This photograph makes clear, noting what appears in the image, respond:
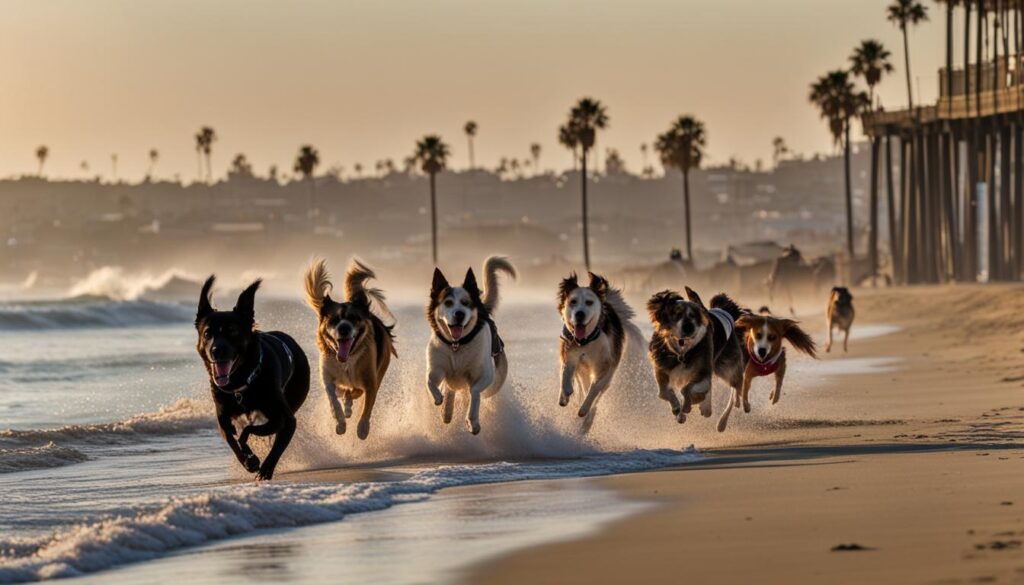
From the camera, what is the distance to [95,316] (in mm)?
68000

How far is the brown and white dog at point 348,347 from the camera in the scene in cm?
1552

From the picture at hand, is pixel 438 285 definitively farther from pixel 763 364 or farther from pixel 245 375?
pixel 763 364

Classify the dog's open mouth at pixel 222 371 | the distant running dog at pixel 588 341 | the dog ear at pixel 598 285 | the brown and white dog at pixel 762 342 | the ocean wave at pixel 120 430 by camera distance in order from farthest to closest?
the ocean wave at pixel 120 430, the brown and white dog at pixel 762 342, the dog ear at pixel 598 285, the distant running dog at pixel 588 341, the dog's open mouth at pixel 222 371

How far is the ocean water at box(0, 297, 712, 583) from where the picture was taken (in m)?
11.4

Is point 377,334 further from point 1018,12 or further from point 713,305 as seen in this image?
point 1018,12

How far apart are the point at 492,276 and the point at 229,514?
576 cm

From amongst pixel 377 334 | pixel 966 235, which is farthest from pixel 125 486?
pixel 966 235

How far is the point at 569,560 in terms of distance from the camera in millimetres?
10078

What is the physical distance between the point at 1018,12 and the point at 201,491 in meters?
47.9

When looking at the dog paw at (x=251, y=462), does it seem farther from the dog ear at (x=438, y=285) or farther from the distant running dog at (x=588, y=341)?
the distant running dog at (x=588, y=341)

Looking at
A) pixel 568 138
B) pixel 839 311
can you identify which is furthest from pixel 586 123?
pixel 839 311

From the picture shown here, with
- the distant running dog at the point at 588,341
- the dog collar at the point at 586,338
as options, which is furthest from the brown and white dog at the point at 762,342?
the dog collar at the point at 586,338

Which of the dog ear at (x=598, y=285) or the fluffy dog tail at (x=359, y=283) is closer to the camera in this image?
the fluffy dog tail at (x=359, y=283)

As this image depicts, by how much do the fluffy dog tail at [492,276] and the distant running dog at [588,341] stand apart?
0.75 metres
